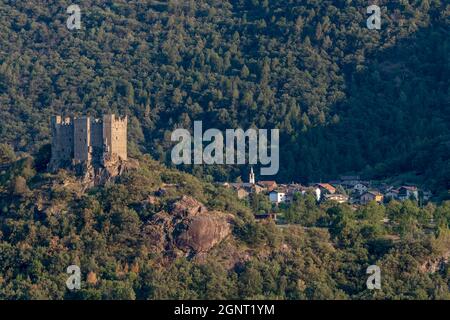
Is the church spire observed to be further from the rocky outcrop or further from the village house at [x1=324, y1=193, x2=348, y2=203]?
the rocky outcrop

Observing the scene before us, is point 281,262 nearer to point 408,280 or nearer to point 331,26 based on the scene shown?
point 408,280

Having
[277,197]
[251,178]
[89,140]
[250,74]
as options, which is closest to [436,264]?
[89,140]

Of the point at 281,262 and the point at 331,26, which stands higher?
the point at 331,26

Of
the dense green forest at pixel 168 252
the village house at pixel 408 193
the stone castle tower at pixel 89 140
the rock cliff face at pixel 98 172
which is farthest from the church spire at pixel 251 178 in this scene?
the stone castle tower at pixel 89 140

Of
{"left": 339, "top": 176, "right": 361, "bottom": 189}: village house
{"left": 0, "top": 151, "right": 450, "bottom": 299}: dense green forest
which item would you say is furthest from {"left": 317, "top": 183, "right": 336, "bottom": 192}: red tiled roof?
{"left": 0, "top": 151, "right": 450, "bottom": 299}: dense green forest

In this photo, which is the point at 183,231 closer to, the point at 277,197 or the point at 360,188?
the point at 277,197

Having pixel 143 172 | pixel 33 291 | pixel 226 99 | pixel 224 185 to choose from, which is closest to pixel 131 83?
pixel 226 99

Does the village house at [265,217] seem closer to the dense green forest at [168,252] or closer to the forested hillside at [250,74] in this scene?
the dense green forest at [168,252]
